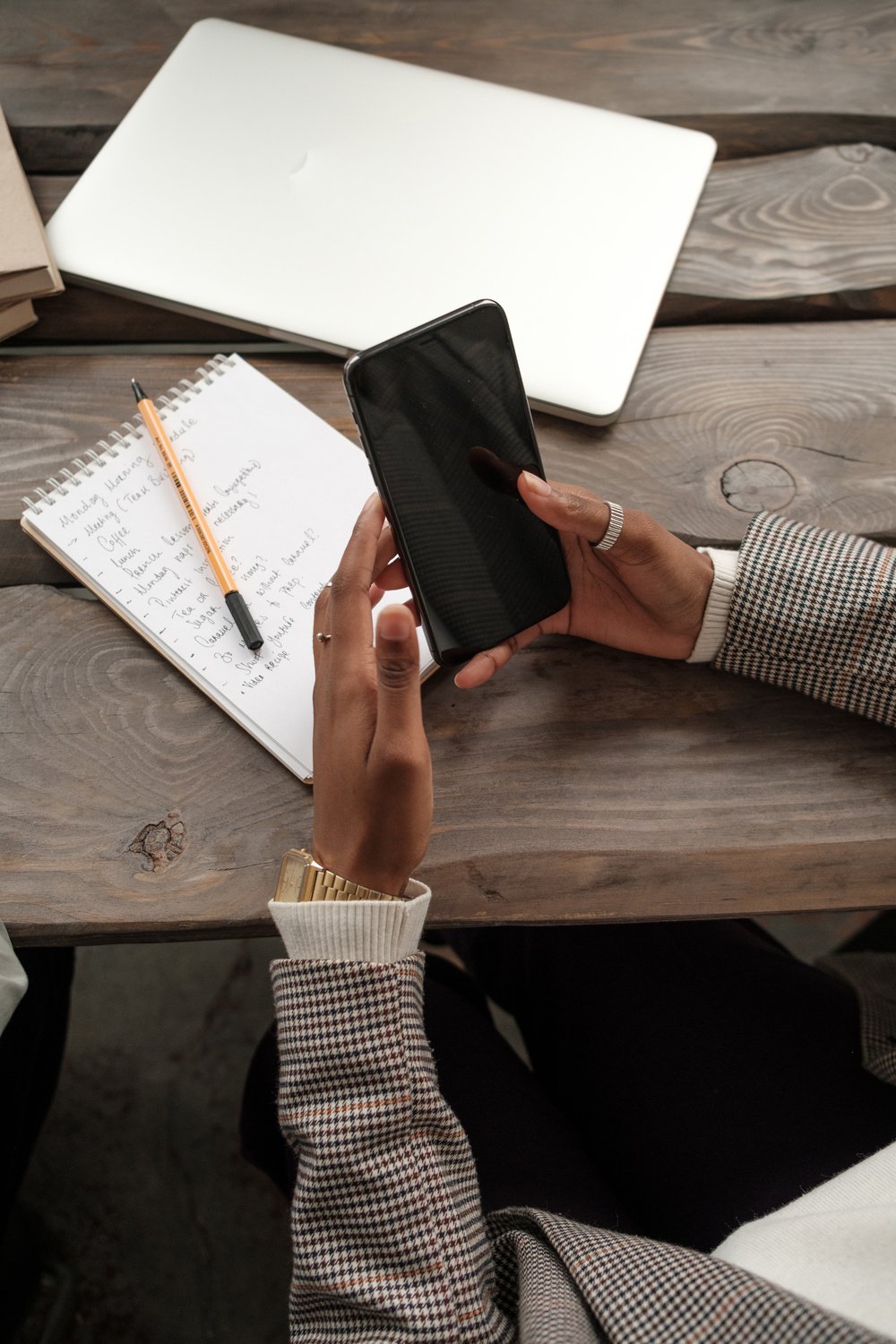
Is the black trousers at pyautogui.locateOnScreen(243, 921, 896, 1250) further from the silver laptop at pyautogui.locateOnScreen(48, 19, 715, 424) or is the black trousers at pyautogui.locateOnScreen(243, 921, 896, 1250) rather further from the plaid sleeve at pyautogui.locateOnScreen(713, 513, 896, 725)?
the silver laptop at pyautogui.locateOnScreen(48, 19, 715, 424)

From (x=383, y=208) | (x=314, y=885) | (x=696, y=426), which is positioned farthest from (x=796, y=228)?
(x=314, y=885)

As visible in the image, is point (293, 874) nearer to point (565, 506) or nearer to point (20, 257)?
point (565, 506)

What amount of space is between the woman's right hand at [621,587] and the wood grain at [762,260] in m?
0.22

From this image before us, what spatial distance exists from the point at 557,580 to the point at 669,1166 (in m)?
0.45

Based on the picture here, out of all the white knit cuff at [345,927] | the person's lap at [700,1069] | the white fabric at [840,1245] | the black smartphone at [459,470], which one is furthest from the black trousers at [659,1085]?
the black smartphone at [459,470]

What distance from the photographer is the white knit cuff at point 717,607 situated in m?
0.66

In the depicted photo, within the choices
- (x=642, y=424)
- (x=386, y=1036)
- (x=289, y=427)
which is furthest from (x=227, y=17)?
(x=386, y=1036)

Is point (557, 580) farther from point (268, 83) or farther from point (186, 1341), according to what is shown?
point (186, 1341)

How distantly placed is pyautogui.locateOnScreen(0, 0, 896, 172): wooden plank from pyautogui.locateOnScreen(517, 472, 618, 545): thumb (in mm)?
400

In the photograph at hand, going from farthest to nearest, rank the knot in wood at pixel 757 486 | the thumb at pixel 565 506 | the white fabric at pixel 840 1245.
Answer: the knot in wood at pixel 757 486
the thumb at pixel 565 506
the white fabric at pixel 840 1245

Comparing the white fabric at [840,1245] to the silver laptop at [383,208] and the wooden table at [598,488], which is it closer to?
the wooden table at [598,488]

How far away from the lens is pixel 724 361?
75 cm

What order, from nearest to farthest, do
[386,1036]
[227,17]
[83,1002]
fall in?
[386,1036] < [227,17] < [83,1002]

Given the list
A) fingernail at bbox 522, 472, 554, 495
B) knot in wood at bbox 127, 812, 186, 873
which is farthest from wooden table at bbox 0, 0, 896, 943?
fingernail at bbox 522, 472, 554, 495
